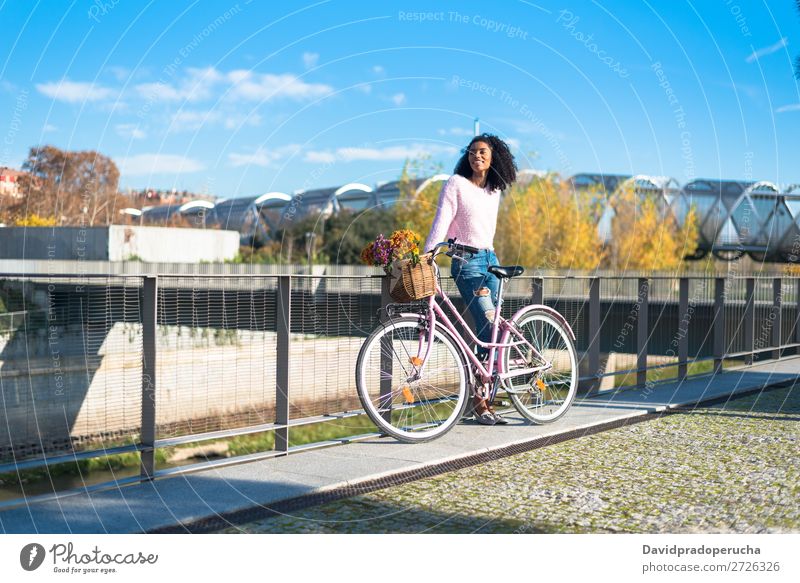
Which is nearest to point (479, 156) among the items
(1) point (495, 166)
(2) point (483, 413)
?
(1) point (495, 166)

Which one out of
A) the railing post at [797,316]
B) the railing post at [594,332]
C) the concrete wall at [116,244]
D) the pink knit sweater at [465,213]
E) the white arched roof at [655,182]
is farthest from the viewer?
the white arched roof at [655,182]

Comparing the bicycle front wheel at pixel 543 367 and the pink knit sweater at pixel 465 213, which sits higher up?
the pink knit sweater at pixel 465 213

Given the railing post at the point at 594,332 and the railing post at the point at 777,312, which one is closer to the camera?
the railing post at the point at 594,332

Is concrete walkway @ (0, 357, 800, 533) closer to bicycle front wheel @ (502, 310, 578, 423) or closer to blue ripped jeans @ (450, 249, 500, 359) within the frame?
bicycle front wheel @ (502, 310, 578, 423)

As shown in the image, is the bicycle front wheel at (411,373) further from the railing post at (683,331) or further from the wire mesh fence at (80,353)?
the railing post at (683,331)

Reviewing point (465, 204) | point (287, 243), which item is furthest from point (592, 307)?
point (287, 243)

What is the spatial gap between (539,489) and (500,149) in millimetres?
2838

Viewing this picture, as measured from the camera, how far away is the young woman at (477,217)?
6809mm

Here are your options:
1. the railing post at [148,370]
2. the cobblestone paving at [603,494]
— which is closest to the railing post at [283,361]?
the railing post at [148,370]

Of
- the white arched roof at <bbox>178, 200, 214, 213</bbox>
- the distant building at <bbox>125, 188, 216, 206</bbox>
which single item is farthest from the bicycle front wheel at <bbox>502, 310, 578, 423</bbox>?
the white arched roof at <bbox>178, 200, 214, 213</bbox>

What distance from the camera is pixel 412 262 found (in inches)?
243

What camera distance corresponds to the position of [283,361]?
20.5 ft

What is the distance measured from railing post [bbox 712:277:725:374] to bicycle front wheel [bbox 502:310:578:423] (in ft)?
14.8
